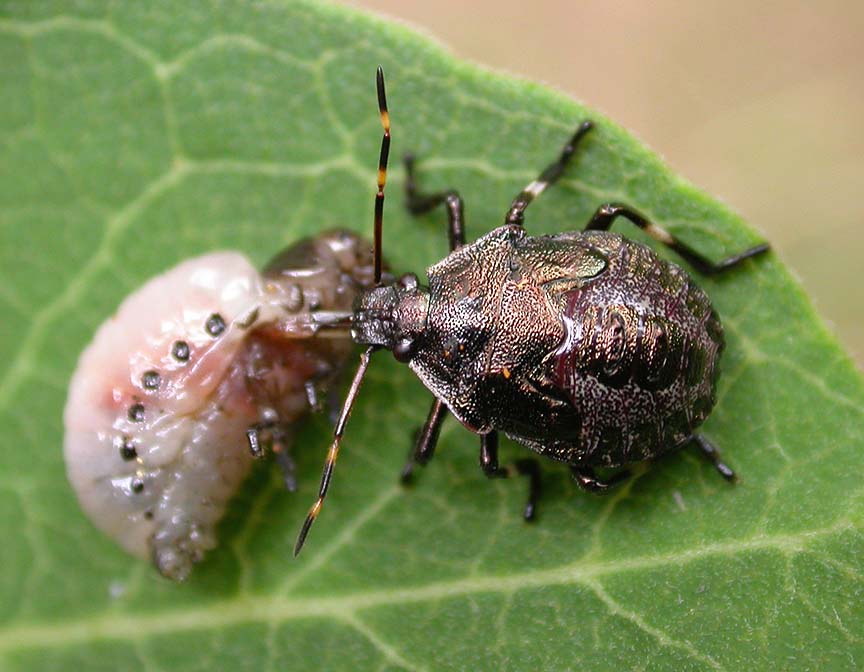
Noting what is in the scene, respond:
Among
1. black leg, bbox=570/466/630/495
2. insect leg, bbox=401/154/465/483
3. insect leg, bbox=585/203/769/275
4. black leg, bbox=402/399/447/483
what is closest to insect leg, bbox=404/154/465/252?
insect leg, bbox=401/154/465/483

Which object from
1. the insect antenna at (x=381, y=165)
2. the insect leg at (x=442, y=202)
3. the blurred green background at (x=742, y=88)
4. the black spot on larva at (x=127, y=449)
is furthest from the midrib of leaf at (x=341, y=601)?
the blurred green background at (x=742, y=88)

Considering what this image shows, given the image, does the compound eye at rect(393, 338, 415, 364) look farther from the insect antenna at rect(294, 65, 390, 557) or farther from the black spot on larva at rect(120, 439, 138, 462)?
the black spot on larva at rect(120, 439, 138, 462)

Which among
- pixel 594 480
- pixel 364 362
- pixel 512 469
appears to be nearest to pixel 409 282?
pixel 364 362

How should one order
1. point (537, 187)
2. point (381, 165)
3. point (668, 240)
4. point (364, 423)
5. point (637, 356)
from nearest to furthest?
point (637, 356)
point (381, 165)
point (668, 240)
point (537, 187)
point (364, 423)

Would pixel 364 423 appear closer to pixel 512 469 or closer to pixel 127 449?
pixel 512 469

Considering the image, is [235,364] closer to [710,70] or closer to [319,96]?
[319,96]

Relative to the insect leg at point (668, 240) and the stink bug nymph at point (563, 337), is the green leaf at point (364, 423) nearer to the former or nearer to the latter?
the insect leg at point (668, 240)
